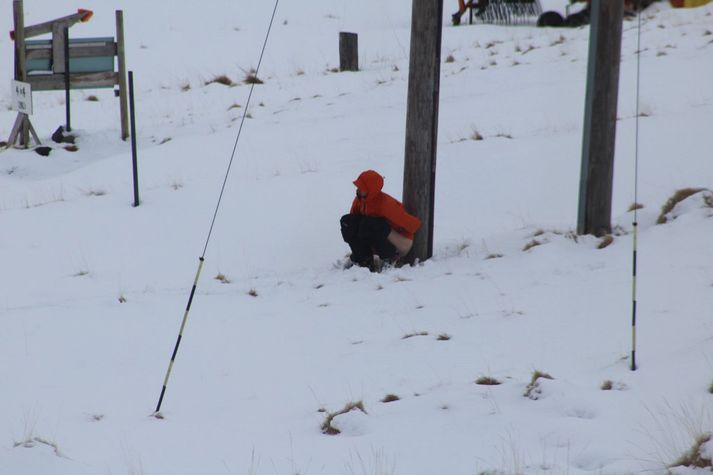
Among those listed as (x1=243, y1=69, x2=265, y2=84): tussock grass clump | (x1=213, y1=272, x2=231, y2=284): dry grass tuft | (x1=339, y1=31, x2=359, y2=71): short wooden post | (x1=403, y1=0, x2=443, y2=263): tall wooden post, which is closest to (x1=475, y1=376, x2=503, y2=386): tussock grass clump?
(x1=403, y1=0, x2=443, y2=263): tall wooden post

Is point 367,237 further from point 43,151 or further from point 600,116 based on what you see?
point 43,151

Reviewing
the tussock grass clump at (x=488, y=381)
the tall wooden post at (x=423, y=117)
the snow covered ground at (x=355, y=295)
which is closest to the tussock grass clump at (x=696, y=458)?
the snow covered ground at (x=355, y=295)

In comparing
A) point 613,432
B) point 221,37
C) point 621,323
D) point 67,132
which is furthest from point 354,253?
point 221,37

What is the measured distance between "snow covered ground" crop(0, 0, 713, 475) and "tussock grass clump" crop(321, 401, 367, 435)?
32 mm

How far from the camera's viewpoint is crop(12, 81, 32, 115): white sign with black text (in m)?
13.6

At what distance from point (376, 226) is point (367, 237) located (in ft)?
0.49

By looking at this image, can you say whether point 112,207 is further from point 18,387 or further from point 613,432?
point 613,432

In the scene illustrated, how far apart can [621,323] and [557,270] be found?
1398 mm

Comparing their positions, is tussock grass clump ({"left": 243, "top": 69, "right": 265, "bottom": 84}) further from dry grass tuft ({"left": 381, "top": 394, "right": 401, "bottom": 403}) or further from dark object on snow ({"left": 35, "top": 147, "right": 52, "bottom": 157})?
dry grass tuft ({"left": 381, "top": 394, "right": 401, "bottom": 403})

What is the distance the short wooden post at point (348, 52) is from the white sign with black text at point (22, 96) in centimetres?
695

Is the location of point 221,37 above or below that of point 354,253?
above

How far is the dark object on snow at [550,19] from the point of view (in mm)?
23312

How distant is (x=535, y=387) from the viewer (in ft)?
16.8

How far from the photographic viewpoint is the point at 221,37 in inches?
965
